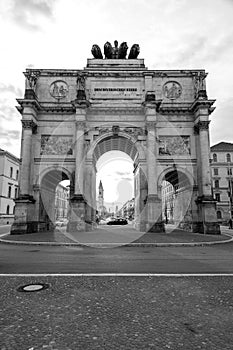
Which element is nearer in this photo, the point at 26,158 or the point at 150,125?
the point at 26,158

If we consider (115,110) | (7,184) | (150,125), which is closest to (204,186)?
(150,125)

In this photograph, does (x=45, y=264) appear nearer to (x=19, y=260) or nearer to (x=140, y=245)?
(x=19, y=260)

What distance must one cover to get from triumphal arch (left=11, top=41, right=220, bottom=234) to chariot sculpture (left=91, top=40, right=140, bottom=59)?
308 cm

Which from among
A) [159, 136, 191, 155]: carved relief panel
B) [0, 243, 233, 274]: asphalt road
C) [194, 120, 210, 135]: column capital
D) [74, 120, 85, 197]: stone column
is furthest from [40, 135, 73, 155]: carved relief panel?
[0, 243, 233, 274]: asphalt road

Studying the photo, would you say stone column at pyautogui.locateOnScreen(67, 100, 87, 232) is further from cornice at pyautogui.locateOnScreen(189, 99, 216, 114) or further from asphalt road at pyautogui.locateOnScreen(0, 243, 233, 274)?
asphalt road at pyautogui.locateOnScreen(0, 243, 233, 274)

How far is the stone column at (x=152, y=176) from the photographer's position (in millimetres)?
22781

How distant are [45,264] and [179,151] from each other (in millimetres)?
19975

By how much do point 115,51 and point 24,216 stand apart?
22.4 m

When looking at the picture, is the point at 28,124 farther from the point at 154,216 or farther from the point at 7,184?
the point at 7,184

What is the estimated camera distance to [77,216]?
75.5 ft

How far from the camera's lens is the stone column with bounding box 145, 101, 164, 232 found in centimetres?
2278

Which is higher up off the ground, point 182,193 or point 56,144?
point 56,144

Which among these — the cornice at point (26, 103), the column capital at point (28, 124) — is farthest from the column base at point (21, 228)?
the cornice at point (26, 103)

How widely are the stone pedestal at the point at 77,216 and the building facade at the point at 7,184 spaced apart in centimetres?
2761
